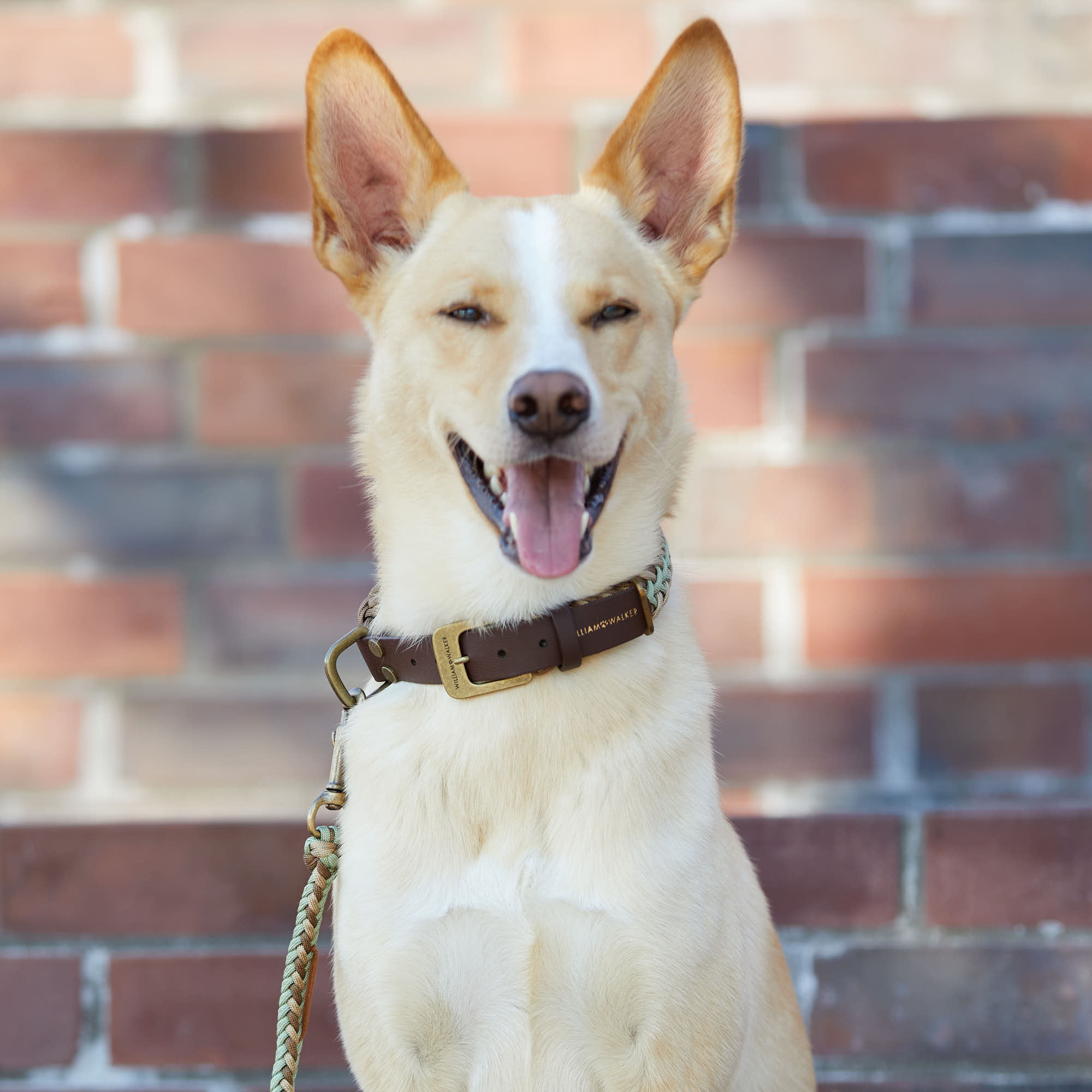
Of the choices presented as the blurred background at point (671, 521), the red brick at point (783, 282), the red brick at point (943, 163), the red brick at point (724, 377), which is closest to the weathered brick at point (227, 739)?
the blurred background at point (671, 521)

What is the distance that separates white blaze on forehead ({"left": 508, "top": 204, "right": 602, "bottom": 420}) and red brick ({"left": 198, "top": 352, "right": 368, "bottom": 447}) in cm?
51

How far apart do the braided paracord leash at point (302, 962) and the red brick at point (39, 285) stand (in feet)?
3.18

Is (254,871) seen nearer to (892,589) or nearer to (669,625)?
(669,625)

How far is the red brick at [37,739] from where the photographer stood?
71.2 inches

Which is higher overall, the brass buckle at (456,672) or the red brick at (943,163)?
the red brick at (943,163)

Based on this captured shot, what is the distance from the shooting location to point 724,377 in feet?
5.96

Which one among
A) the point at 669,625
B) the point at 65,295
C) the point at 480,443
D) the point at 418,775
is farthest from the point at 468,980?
the point at 65,295

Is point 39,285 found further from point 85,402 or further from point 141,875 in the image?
point 141,875

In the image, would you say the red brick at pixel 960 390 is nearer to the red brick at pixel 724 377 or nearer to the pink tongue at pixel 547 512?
the red brick at pixel 724 377

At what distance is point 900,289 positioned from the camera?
181 centimetres

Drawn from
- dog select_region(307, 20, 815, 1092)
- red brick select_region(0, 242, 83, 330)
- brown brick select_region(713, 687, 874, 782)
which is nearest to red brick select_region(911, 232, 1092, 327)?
dog select_region(307, 20, 815, 1092)

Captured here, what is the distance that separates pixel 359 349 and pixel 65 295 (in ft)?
1.54

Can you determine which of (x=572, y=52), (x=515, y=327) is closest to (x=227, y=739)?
(x=515, y=327)

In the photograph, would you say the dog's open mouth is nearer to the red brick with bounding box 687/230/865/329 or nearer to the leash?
the leash
